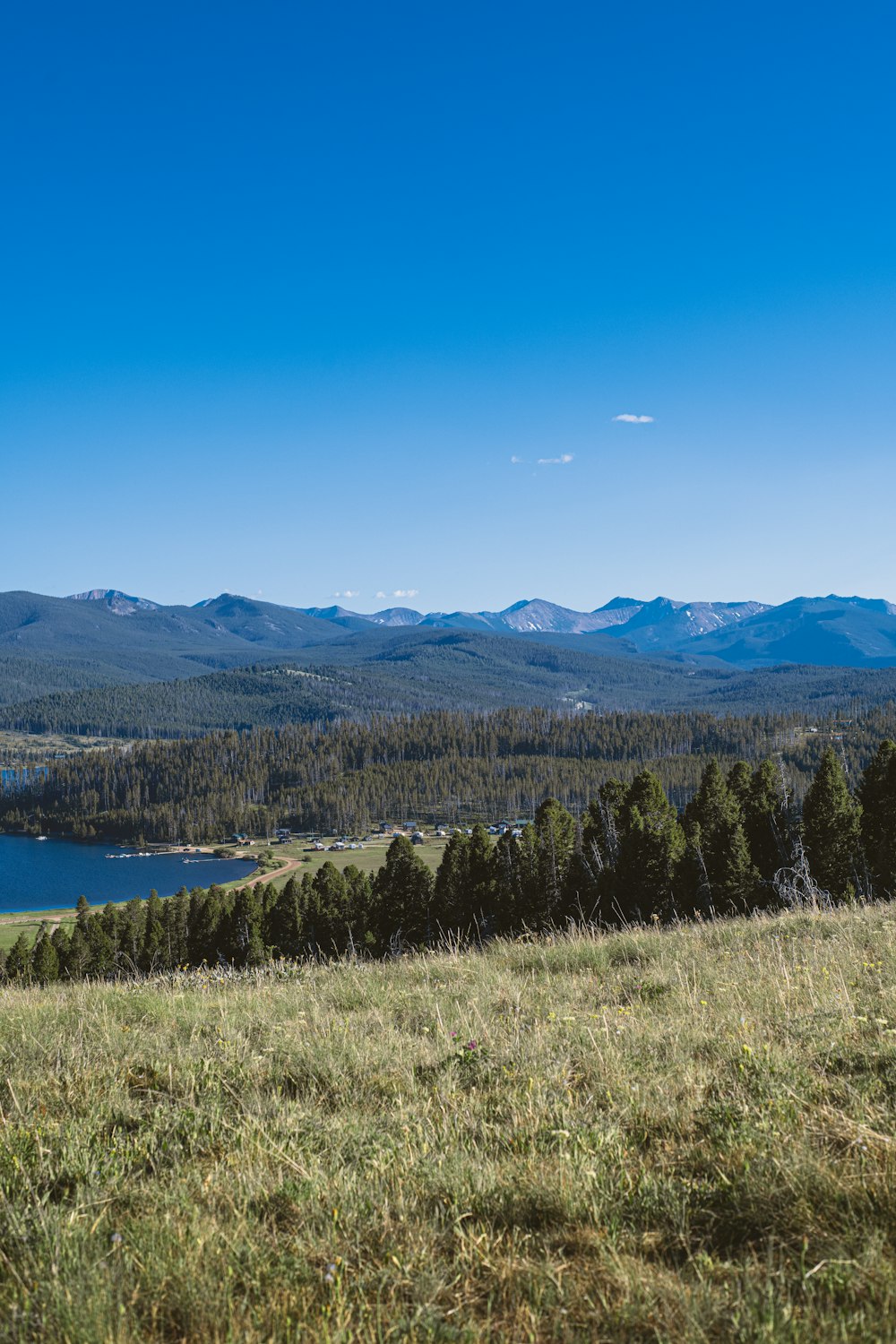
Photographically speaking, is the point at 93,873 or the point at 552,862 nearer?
the point at 552,862

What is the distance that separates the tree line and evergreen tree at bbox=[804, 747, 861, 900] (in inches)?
2.4

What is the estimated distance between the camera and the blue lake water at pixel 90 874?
111938 millimetres

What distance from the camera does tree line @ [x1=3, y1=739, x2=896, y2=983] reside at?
36.8 metres

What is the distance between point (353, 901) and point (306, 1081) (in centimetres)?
4615

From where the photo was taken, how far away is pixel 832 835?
37.0 m

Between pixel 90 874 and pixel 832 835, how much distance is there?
419 feet

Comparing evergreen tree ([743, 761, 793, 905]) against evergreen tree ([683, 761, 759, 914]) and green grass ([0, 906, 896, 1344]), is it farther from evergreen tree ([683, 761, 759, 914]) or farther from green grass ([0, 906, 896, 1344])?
green grass ([0, 906, 896, 1344])

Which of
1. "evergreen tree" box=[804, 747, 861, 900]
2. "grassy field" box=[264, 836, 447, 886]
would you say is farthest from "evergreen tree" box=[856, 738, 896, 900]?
"grassy field" box=[264, 836, 447, 886]

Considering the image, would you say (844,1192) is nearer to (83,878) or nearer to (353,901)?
(353,901)

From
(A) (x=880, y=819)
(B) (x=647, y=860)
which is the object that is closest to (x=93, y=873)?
(B) (x=647, y=860)

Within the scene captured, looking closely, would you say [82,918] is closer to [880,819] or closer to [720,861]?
[720,861]

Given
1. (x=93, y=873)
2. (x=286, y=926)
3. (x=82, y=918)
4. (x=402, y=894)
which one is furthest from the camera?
(x=93, y=873)

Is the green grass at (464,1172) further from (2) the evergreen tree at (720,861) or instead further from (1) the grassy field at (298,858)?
(1) the grassy field at (298,858)

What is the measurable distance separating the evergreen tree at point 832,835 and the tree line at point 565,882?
0.06 metres
